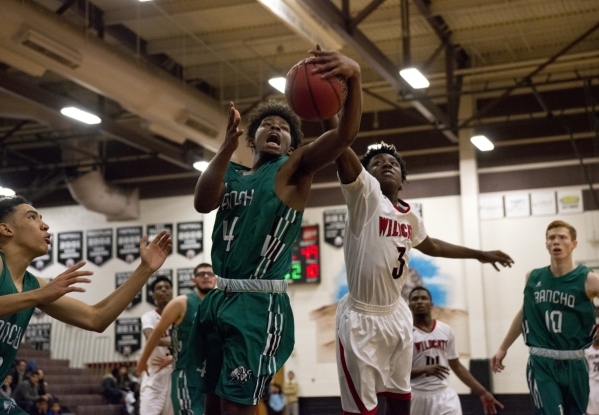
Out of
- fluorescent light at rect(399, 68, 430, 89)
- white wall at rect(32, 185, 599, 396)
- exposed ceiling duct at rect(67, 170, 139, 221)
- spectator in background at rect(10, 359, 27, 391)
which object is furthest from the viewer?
exposed ceiling duct at rect(67, 170, 139, 221)

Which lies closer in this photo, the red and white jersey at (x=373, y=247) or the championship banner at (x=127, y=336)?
the red and white jersey at (x=373, y=247)

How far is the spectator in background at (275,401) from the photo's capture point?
61.7 ft

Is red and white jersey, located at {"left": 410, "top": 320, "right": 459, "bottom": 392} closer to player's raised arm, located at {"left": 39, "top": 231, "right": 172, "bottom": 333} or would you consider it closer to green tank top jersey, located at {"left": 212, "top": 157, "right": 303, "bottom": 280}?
green tank top jersey, located at {"left": 212, "top": 157, "right": 303, "bottom": 280}

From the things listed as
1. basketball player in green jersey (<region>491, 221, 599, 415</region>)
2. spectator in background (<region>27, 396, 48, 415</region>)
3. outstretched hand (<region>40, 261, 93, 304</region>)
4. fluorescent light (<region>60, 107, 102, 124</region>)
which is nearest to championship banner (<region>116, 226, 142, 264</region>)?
spectator in background (<region>27, 396, 48, 415</region>)

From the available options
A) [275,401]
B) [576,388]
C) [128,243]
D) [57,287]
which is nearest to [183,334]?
[576,388]

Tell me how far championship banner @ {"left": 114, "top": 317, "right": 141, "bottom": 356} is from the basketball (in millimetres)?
17224

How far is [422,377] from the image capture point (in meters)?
8.09

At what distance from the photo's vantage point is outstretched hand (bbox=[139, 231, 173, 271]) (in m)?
4.43

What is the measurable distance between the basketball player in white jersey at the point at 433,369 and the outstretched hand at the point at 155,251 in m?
3.97

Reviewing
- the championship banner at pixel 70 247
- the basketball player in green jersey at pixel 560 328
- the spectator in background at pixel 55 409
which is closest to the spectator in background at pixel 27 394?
the spectator in background at pixel 55 409

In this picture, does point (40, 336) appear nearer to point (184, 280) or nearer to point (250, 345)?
point (184, 280)

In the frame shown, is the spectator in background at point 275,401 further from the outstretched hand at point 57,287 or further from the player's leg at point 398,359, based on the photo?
the outstretched hand at point 57,287

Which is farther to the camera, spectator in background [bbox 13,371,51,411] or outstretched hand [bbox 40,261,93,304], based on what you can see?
spectator in background [bbox 13,371,51,411]

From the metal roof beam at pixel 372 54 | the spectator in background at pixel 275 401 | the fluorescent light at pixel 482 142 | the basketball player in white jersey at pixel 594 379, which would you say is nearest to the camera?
the basketball player in white jersey at pixel 594 379
